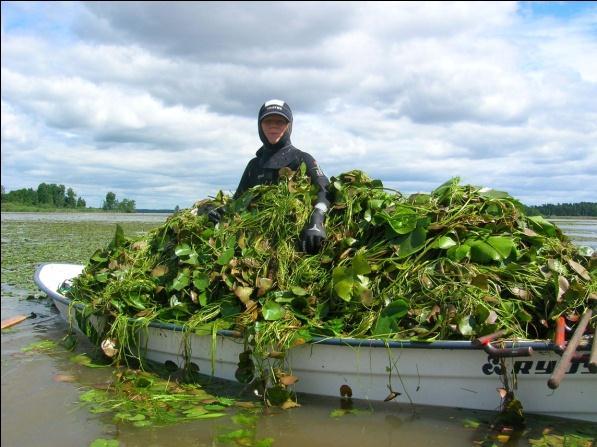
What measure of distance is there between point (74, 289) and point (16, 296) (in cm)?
367

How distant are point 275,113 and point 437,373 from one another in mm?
3507

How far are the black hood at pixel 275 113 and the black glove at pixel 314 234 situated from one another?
1.52 meters

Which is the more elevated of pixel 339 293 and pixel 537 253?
pixel 537 253

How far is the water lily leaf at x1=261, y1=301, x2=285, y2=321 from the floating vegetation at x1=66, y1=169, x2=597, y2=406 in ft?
0.03

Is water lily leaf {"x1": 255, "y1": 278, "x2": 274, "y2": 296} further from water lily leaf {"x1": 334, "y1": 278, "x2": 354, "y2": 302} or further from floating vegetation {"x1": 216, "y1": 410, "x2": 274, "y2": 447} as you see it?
floating vegetation {"x1": 216, "y1": 410, "x2": 274, "y2": 447}

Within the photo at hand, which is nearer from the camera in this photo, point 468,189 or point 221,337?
point 221,337

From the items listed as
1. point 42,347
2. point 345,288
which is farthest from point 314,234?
point 42,347

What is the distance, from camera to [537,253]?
467cm

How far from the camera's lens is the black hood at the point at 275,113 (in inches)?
247

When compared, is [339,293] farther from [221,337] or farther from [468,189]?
[468,189]

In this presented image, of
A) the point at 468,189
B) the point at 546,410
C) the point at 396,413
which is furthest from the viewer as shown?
the point at 468,189

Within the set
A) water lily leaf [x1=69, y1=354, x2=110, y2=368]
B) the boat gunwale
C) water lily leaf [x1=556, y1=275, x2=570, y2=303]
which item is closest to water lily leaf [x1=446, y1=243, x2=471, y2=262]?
water lily leaf [x1=556, y1=275, x2=570, y2=303]

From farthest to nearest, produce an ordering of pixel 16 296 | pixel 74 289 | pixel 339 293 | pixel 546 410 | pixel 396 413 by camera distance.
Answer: pixel 16 296, pixel 74 289, pixel 339 293, pixel 396 413, pixel 546 410

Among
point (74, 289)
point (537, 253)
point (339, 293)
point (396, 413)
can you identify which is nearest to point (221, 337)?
point (339, 293)
